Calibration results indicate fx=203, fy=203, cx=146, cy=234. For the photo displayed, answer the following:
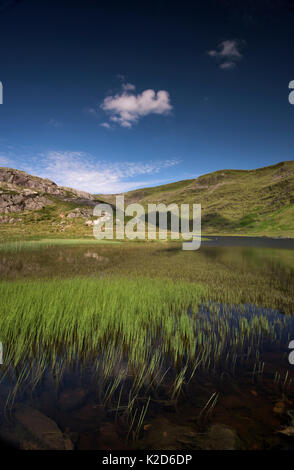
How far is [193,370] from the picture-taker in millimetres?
5621

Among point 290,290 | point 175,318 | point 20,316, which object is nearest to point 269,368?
point 175,318

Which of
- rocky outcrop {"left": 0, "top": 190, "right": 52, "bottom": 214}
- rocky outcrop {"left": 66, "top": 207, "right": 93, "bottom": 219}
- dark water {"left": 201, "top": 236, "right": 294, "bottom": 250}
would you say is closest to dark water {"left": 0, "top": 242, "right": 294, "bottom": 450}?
dark water {"left": 201, "top": 236, "right": 294, "bottom": 250}

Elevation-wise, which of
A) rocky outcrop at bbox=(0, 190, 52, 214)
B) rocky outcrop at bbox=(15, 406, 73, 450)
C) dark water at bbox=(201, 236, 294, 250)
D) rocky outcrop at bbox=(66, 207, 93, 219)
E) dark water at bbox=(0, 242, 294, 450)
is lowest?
dark water at bbox=(201, 236, 294, 250)

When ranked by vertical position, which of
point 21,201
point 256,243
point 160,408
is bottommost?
point 256,243

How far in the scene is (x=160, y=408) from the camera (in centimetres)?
434

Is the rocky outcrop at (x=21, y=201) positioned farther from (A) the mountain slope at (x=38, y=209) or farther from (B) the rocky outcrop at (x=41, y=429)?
(B) the rocky outcrop at (x=41, y=429)

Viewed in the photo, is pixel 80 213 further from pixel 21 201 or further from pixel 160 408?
pixel 160 408

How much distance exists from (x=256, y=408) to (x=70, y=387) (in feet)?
13.9

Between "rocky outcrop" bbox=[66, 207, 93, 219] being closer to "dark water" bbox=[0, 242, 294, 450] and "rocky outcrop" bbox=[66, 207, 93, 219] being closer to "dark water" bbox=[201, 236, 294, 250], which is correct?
"dark water" bbox=[201, 236, 294, 250]

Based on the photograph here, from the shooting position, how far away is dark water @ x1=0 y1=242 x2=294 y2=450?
11.8 ft

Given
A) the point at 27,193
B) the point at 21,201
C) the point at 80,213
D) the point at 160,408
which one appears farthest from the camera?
the point at 27,193

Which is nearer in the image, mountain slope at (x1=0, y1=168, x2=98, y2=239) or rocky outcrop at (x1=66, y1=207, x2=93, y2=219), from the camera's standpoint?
mountain slope at (x1=0, y1=168, x2=98, y2=239)

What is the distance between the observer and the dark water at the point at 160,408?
3.60m

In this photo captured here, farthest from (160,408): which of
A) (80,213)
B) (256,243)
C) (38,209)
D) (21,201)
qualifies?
(21,201)
